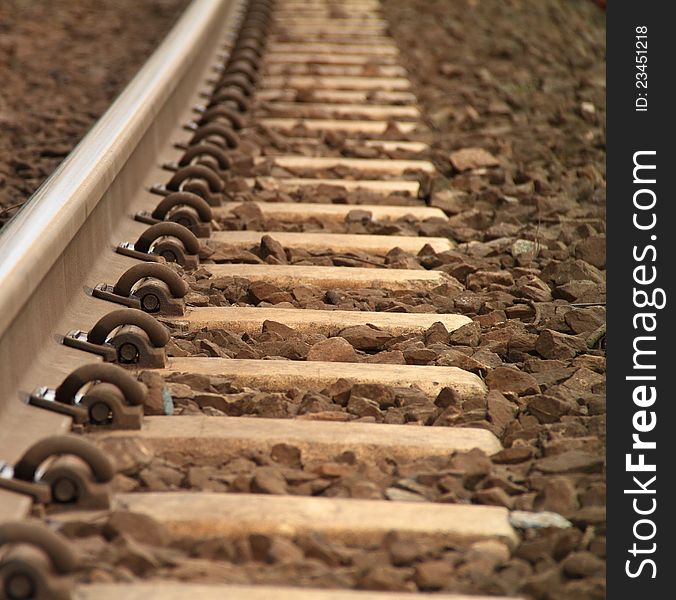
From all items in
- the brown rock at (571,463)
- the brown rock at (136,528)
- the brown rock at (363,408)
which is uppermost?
the brown rock at (363,408)

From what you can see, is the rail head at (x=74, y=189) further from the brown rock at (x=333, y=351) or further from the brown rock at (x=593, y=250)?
the brown rock at (x=593, y=250)

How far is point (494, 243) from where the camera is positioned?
3.92 m

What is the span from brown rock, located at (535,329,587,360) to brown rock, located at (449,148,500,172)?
182 centimetres

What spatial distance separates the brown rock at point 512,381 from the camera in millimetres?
2814

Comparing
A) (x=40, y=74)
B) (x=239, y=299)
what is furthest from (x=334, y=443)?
(x=40, y=74)

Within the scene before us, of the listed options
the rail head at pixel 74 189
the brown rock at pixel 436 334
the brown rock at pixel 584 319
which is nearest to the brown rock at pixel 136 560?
the rail head at pixel 74 189

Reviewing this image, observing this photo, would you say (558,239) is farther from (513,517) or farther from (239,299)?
(513,517)

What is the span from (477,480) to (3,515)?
0.86 m

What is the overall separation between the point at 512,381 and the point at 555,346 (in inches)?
9.8

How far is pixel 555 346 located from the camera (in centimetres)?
303

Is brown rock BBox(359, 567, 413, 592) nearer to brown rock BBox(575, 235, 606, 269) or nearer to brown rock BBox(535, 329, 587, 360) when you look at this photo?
brown rock BBox(535, 329, 587, 360)

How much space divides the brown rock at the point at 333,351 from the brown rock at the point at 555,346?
1.50 feet

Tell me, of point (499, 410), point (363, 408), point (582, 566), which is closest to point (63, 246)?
point (363, 408)

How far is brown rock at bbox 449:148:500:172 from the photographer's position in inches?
189
